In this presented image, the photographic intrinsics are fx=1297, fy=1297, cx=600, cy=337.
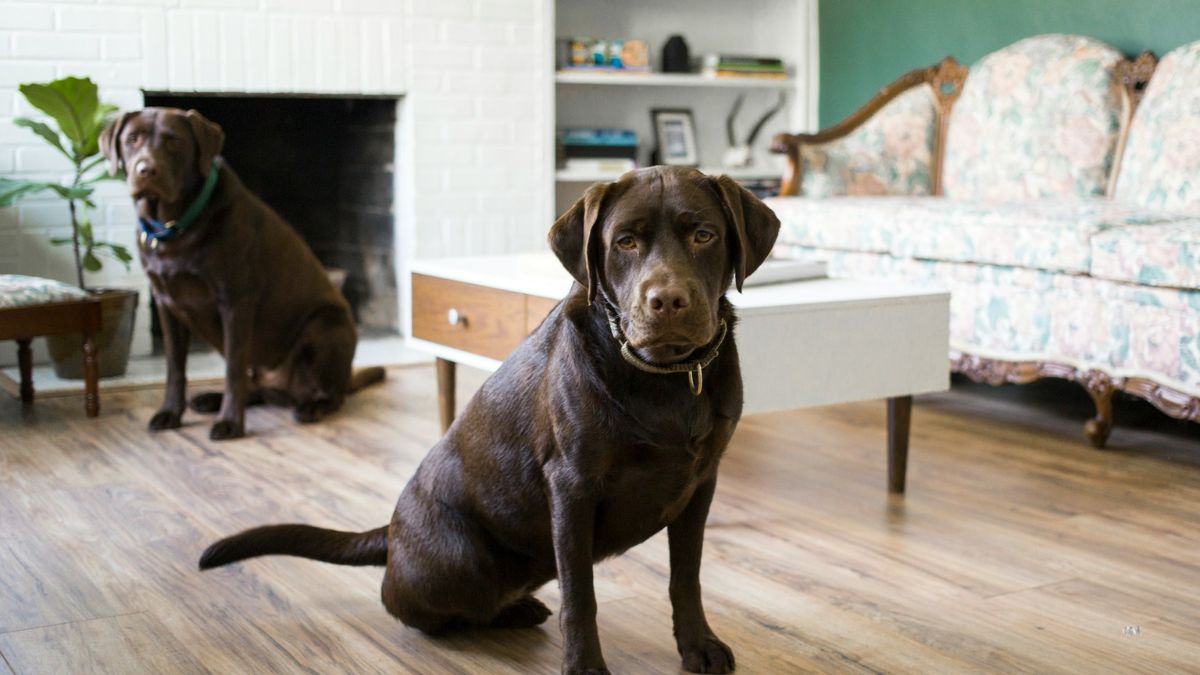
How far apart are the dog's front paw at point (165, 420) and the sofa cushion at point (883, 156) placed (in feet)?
7.63

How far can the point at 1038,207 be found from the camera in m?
3.71

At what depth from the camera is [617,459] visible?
63.7 inches

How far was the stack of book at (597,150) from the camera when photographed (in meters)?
5.28

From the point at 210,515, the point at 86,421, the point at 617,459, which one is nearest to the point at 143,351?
the point at 86,421

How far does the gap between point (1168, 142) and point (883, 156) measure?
111cm

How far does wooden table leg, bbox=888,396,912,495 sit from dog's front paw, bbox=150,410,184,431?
1894 mm

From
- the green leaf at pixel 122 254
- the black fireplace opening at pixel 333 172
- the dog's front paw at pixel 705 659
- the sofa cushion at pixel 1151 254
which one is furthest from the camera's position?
the black fireplace opening at pixel 333 172

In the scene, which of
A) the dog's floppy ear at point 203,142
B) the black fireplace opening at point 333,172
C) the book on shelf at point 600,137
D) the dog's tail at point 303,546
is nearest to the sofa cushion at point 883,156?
the book on shelf at point 600,137

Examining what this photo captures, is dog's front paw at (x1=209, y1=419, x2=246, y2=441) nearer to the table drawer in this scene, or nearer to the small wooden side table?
the small wooden side table

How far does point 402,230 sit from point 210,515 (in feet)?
7.89

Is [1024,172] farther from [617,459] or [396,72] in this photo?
[617,459]

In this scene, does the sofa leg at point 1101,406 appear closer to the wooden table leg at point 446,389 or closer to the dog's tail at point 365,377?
the wooden table leg at point 446,389

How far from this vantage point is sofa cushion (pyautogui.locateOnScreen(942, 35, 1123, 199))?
418 cm

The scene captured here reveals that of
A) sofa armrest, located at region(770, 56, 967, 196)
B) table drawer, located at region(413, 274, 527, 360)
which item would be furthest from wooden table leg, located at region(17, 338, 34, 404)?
sofa armrest, located at region(770, 56, 967, 196)
